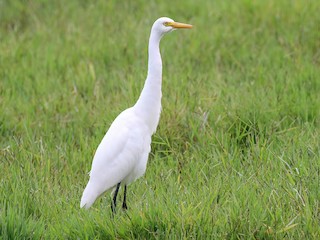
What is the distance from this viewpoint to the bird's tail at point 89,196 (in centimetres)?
417

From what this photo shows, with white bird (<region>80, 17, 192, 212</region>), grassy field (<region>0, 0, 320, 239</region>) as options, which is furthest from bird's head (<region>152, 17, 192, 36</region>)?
grassy field (<region>0, 0, 320, 239</region>)

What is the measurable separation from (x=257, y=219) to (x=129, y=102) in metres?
2.10

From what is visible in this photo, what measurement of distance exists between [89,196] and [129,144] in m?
0.41

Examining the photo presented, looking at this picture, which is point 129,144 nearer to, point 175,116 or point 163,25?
point 163,25

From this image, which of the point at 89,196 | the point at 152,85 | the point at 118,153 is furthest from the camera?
the point at 152,85

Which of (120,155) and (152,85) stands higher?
(152,85)

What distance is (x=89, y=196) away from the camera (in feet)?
13.8

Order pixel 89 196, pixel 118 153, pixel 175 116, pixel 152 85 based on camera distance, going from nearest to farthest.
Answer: pixel 89 196
pixel 118 153
pixel 152 85
pixel 175 116

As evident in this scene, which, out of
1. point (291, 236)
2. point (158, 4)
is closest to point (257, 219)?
point (291, 236)

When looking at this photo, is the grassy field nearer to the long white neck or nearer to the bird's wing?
the bird's wing

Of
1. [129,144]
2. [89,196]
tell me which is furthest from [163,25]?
[89,196]

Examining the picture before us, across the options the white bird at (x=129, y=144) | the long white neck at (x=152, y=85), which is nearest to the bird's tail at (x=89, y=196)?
the white bird at (x=129, y=144)

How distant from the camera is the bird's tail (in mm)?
4168

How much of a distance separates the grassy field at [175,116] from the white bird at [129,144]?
0.46ft
